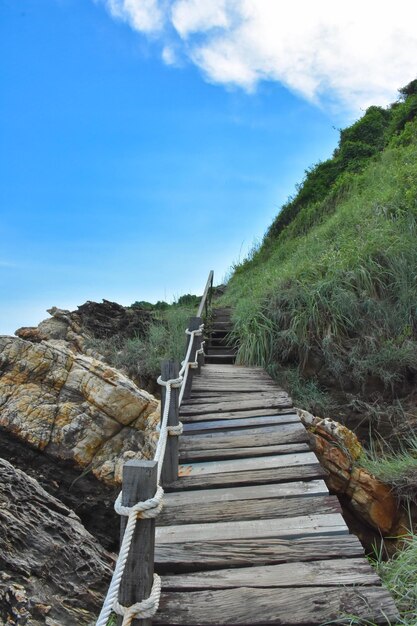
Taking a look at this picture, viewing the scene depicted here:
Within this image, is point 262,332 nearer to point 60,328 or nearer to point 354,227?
point 354,227

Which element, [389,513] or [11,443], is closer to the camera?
[389,513]

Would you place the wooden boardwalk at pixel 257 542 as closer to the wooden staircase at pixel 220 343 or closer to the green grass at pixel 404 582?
the green grass at pixel 404 582

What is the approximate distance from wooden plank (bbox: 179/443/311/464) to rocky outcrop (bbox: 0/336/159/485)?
48.1 inches

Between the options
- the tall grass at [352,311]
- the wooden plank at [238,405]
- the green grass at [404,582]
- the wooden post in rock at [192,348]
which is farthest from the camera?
the tall grass at [352,311]

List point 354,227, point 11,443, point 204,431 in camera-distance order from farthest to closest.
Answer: point 354,227 < point 11,443 < point 204,431

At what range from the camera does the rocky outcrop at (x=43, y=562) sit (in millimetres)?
2355

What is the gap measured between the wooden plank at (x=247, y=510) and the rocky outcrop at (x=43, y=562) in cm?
57

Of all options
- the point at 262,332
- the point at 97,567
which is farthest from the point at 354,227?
the point at 97,567

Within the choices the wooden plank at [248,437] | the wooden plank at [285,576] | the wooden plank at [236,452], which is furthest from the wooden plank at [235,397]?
the wooden plank at [285,576]

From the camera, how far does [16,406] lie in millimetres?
5332

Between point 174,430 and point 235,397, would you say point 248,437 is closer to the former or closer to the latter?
point 174,430

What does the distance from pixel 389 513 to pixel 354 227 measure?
5.64 m

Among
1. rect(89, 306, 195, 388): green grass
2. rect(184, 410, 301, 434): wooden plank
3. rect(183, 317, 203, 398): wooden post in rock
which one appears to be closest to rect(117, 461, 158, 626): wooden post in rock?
rect(184, 410, 301, 434): wooden plank

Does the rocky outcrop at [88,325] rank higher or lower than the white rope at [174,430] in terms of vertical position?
higher
